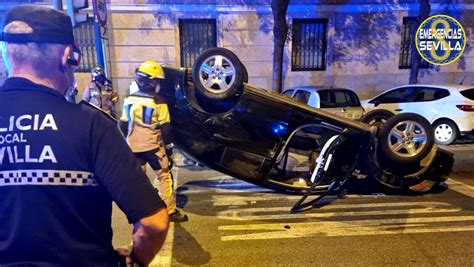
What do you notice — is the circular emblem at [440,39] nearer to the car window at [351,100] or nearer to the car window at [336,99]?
the car window at [351,100]

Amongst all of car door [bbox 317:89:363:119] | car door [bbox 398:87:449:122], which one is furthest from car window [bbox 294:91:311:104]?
A: car door [bbox 398:87:449:122]

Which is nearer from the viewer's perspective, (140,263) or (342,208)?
(140,263)

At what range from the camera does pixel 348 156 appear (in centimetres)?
467

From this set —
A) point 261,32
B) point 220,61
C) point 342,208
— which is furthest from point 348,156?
point 261,32

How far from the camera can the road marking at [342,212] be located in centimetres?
456

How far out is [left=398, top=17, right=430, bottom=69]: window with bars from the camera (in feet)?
45.3

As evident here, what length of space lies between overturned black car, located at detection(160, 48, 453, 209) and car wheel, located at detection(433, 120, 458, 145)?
4.67 metres

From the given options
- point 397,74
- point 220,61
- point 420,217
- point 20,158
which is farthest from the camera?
point 397,74

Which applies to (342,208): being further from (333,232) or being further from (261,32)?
(261,32)

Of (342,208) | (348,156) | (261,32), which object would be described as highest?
(261,32)

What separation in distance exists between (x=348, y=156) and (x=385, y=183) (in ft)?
2.44

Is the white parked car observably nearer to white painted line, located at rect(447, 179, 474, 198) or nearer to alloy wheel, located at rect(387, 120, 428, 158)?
white painted line, located at rect(447, 179, 474, 198)

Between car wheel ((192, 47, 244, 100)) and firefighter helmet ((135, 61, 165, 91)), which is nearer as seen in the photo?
Result: firefighter helmet ((135, 61, 165, 91))

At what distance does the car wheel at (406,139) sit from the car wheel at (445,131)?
4920 mm
